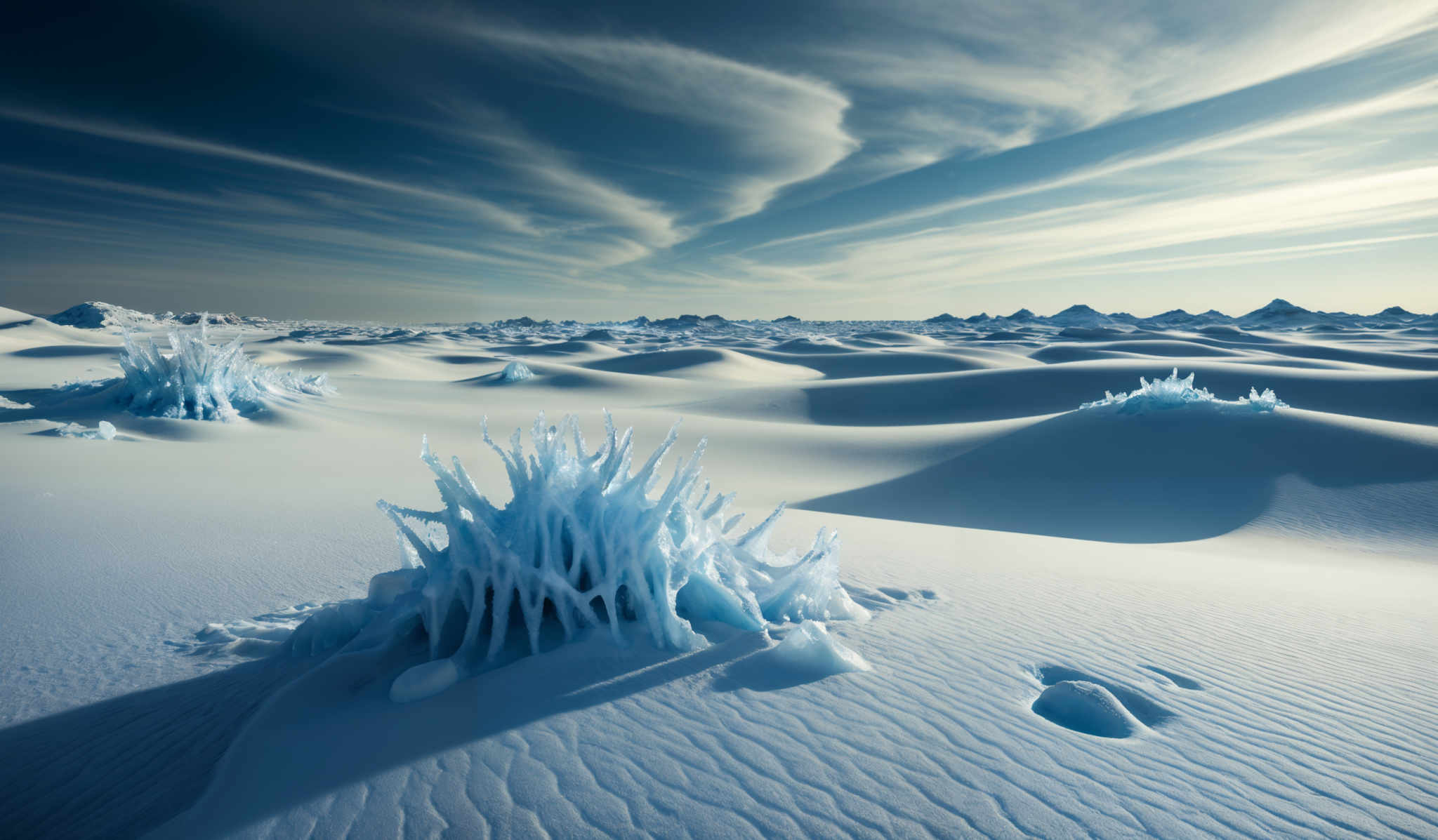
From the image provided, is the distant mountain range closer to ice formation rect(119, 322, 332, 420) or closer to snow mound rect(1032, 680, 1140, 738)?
ice formation rect(119, 322, 332, 420)

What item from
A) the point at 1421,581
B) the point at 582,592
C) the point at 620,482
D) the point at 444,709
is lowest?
the point at 1421,581

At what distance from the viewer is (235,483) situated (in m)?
6.83

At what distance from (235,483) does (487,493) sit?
7.91ft

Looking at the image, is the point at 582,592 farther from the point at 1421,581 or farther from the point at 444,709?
the point at 1421,581

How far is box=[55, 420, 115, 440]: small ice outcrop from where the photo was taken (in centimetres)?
815

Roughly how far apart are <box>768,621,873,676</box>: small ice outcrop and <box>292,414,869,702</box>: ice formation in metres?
0.27

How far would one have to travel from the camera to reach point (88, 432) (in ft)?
27.2

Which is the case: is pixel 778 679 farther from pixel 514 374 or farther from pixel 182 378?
pixel 514 374

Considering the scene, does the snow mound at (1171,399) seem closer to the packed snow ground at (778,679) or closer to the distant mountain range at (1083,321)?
the packed snow ground at (778,679)

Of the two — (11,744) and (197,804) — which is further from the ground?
(197,804)

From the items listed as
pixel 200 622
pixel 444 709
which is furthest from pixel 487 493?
pixel 444 709

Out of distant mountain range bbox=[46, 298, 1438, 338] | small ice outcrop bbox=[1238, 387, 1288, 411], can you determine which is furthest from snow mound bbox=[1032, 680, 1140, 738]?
distant mountain range bbox=[46, 298, 1438, 338]

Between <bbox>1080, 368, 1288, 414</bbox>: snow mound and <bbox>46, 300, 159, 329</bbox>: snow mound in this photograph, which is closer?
<bbox>1080, 368, 1288, 414</bbox>: snow mound

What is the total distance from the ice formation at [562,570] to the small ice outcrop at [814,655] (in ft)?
0.88
